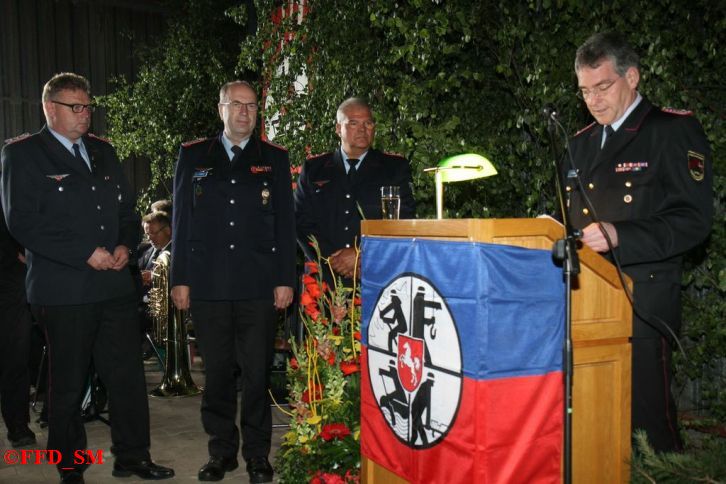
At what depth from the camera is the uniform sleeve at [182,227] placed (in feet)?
12.1

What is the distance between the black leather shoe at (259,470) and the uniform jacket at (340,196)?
3.75 ft

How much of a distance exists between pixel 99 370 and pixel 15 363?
3.99 feet

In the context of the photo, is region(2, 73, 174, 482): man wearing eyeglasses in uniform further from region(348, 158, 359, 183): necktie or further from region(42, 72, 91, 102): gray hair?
region(348, 158, 359, 183): necktie

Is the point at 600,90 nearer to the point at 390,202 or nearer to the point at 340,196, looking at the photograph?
the point at 390,202

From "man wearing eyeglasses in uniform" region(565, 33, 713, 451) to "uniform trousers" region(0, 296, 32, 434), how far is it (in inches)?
147

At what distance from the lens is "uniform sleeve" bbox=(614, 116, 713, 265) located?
2.29m

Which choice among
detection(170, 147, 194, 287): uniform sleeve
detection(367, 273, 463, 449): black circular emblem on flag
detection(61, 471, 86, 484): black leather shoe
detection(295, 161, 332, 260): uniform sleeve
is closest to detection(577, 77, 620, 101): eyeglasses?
detection(367, 273, 463, 449): black circular emblem on flag

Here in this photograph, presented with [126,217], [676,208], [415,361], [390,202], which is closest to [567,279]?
[415,361]

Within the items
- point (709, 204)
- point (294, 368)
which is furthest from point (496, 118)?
point (709, 204)

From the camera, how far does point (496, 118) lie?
16.6 ft

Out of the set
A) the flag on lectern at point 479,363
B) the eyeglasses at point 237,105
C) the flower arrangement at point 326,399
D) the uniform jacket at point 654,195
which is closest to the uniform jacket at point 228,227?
the eyeglasses at point 237,105

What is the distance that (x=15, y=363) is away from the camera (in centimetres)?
465

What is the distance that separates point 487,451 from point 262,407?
1.98 meters

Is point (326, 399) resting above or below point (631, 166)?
below
